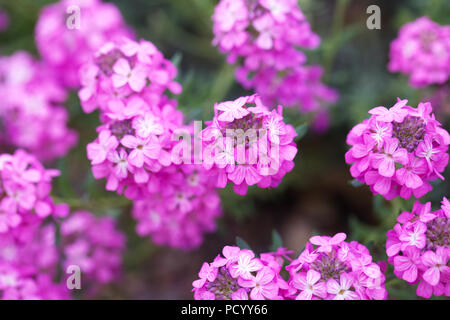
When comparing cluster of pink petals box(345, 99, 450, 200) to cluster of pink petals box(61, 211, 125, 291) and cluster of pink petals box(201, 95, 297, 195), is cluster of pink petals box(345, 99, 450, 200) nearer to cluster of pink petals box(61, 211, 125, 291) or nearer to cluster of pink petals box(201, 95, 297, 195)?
cluster of pink petals box(201, 95, 297, 195)

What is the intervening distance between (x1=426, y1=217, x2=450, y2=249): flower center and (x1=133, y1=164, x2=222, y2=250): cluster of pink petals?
3.00 feet

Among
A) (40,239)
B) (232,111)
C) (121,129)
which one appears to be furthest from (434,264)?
(40,239)

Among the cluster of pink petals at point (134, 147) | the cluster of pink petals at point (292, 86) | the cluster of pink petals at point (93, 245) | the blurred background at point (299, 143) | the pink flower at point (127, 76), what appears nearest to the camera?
the cluster of pink petals at point (134, 147)

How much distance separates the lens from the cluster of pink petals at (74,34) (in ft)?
10.9

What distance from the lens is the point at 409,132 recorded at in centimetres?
184

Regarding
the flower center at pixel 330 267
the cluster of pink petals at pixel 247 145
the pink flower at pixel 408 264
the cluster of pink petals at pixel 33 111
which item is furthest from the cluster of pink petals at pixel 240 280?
the cluster of pink petals at pixel 33 111

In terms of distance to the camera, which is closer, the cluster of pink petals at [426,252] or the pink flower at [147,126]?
the cluster of pink petals at [426,252]

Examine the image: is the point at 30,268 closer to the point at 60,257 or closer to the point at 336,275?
the point at 60,257

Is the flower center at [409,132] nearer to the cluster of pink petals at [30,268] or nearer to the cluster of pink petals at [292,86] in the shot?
the cluster of pink petals at [292,86]

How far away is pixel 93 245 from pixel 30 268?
26.5 inches

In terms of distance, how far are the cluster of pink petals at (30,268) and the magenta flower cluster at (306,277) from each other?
38.9 inches

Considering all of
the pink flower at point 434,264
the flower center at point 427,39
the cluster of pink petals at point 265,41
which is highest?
the flower center at point 427,39
